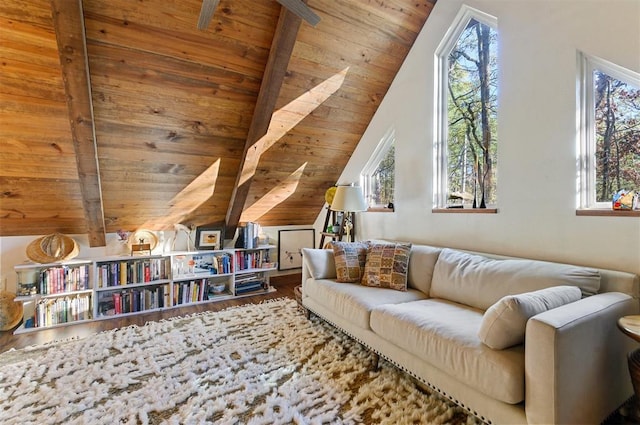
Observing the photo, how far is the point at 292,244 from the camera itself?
4.62 meters

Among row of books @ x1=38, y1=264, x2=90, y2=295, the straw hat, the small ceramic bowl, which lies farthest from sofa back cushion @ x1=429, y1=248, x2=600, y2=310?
the straw hat

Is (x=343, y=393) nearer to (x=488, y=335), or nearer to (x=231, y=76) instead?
(x=488, y=335)

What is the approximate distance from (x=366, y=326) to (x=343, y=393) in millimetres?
441

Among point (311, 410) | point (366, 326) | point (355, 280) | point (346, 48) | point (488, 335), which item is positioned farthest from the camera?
point (346, 48)

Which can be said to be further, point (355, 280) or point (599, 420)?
point (355, 280)

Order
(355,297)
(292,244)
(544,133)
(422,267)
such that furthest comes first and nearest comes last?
1. (292,244)
2. (422,267)
3. (355,297)
4. (544,133)

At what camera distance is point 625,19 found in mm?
1709

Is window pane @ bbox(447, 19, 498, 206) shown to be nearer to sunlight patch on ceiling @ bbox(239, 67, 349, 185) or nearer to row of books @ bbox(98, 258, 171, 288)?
sunlight patch on ceiling @ bbox(239, 67, 349, 185)

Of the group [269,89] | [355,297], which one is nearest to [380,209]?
[355,297]

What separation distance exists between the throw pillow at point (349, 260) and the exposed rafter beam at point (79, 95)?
86.2 inches

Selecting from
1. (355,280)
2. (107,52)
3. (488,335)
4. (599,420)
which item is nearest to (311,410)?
(488,335)

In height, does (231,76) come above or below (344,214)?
above

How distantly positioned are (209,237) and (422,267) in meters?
2.58

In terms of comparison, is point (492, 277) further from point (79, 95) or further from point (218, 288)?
point (79, 95)
